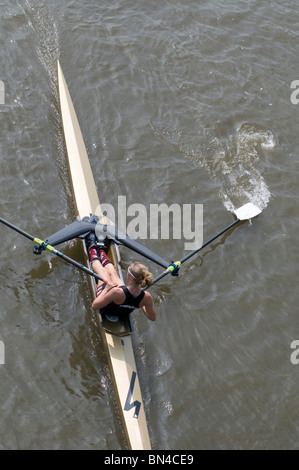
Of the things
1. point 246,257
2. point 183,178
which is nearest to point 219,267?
point 246,257

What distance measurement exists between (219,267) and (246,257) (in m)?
0.59

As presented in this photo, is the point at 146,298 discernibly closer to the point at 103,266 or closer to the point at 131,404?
the point at 103,266

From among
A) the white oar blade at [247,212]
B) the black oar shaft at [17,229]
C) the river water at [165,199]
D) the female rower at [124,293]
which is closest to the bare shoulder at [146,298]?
the female rower at [124,293]

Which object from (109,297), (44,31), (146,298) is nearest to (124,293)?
(109,297)

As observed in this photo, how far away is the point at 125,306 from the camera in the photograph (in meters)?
8.25

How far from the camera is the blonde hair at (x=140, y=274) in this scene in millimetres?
7641

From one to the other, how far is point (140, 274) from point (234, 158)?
200 inches

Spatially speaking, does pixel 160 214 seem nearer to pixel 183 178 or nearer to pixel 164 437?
pixel 183 178

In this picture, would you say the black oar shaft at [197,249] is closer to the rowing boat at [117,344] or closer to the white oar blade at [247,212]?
the white oar blade at [247,212]

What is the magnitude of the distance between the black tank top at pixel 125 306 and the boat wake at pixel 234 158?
3604mm

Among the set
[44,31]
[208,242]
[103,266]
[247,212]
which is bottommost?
[103,266]

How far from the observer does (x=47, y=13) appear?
13984 millimetres

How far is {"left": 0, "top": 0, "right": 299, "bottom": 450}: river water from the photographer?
8.06 meters

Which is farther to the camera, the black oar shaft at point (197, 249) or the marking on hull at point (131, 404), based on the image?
the black oar shaft at point (197, 249)
